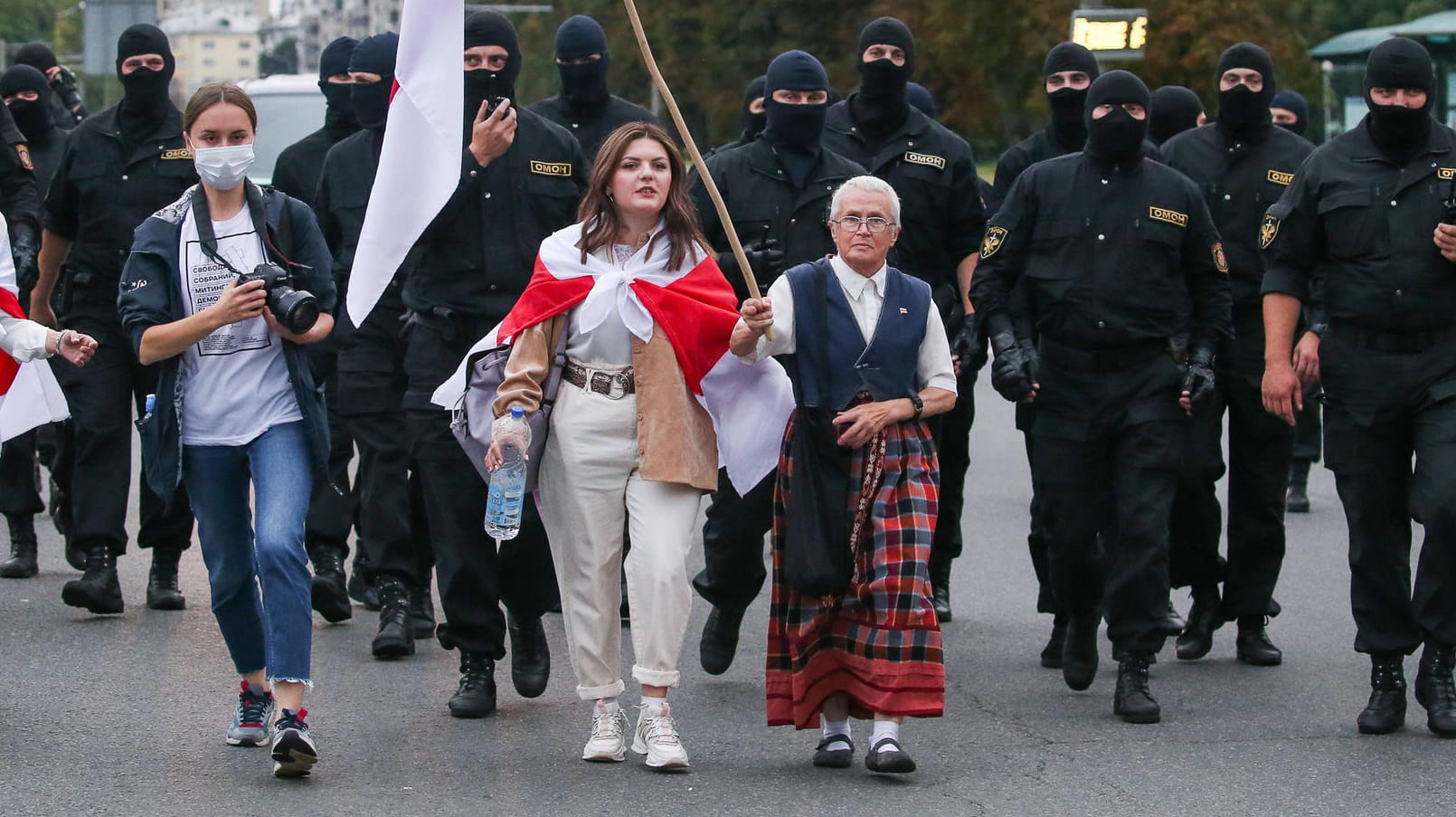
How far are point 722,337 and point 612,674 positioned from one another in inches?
41.2

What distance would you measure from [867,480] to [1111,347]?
1.40 m

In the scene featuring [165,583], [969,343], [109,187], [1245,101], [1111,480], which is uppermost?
[1245,101]

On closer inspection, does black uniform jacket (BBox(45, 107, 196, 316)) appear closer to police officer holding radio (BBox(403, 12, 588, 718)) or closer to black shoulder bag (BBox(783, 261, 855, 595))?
police officer holding radio (BBox(403, 12, 588, 718))

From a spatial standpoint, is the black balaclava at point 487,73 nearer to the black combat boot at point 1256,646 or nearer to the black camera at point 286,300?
the black camera at point 286,300

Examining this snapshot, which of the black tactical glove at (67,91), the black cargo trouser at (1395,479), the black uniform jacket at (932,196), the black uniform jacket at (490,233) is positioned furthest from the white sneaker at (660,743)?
→ the black tactical glove at (67,91)

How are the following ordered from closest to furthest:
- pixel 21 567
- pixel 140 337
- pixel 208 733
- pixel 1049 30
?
1. pixel 140 337
2. pixel 208 733
3. pixel 21 567
4. pixel 1049 30

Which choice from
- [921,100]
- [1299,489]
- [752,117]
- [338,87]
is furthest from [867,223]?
[1299,489]

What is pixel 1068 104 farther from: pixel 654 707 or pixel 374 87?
pixel 654 707

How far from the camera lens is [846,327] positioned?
22.6 feet

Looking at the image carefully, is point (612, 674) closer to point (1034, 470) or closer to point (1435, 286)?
point (1034, 470)

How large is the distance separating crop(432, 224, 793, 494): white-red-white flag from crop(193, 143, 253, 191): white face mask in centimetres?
87

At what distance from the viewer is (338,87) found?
33.6 feet

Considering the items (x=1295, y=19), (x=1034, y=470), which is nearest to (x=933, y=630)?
(x=1034, y=470)

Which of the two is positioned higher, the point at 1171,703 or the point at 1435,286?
the point at 1435,286
